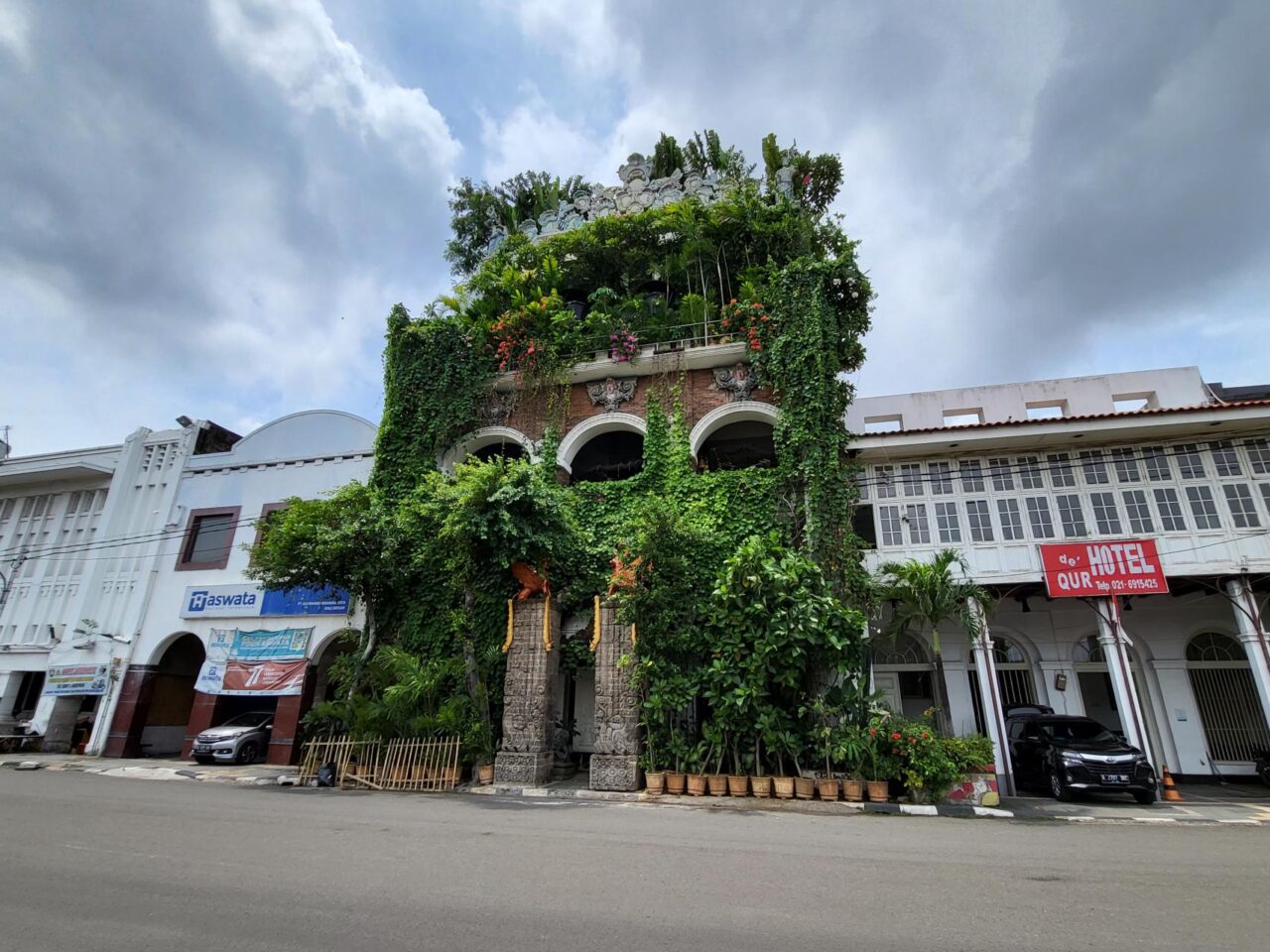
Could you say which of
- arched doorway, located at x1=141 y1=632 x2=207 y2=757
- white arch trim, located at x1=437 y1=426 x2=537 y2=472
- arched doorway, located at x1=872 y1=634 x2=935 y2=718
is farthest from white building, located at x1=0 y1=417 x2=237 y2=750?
arched doorway, located at x1=872 y1=634 x2=935 y2=718

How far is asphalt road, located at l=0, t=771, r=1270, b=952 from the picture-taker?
3.79 m

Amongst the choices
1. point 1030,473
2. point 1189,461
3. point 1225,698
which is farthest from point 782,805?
point 1225,698

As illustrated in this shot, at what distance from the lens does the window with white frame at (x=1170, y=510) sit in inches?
516

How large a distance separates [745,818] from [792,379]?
9300mm

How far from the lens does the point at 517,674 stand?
40.5 ft

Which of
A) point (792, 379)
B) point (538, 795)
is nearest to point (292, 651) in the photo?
point (538, 795)

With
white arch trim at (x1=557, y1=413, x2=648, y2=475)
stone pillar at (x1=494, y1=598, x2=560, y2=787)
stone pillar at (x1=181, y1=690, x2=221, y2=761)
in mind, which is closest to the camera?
stone pillar at (x1=494, y1=598, x2=560, y2=787)

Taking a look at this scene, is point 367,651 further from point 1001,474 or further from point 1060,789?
point 1001,474

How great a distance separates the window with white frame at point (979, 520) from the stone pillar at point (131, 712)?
22286 millimetres

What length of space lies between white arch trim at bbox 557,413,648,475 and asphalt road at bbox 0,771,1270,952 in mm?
9526

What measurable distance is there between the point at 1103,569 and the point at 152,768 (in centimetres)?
2150

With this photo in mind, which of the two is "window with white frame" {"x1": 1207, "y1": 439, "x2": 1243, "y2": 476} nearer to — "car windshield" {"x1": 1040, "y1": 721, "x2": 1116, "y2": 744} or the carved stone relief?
"car windshield" {"x1": 1040, "y1": 721, "x2": 1116, "y2": 744}

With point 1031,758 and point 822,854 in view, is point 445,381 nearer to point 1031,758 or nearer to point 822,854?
point 822,854

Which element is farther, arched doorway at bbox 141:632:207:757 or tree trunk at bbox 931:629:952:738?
arched doorway at bbox 141:632:207:757
